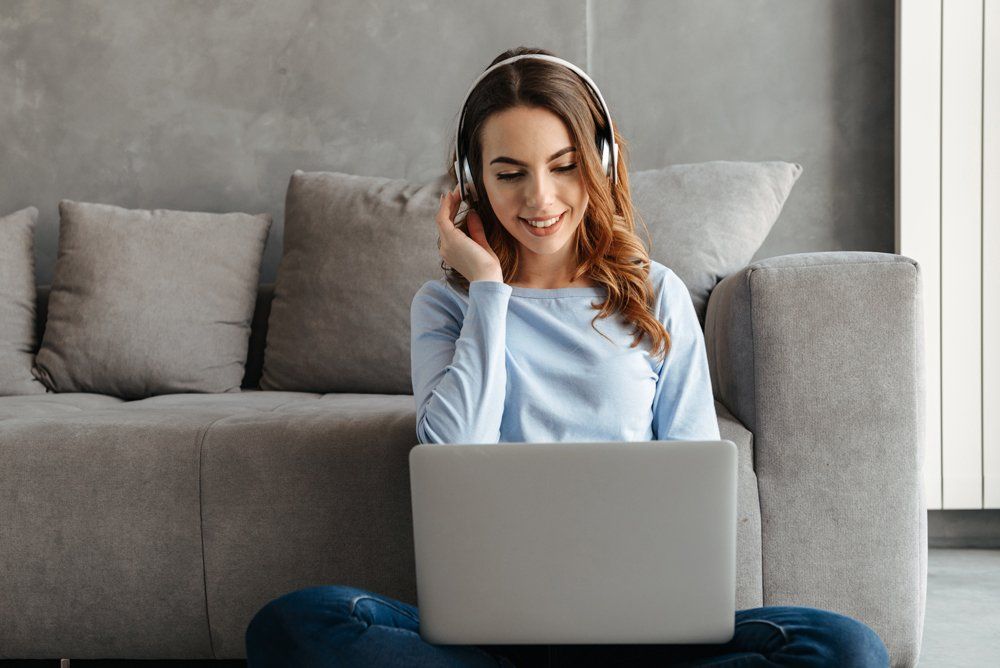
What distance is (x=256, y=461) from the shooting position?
50.9 inches

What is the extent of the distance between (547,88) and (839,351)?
0.55 meters

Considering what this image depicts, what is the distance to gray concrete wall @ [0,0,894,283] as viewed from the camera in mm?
2283

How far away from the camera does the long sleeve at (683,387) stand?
116 centimetres

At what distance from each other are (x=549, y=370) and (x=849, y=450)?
452 millimetres

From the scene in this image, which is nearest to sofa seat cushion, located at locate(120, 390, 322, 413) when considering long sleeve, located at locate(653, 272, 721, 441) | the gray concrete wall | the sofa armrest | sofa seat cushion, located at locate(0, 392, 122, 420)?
sofa seat cushion, located at locate(0, 392, 122, 420)

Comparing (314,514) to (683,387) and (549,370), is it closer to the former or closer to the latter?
(549,370)

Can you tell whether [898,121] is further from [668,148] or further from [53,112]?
[53,112]

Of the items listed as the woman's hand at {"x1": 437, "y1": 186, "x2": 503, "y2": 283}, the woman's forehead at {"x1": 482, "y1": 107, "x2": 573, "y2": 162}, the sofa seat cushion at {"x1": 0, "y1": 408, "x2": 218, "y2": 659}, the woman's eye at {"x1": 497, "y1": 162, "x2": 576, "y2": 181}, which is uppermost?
the woman's forehead at {"x1": 482, "y1": 107, "x2": 573, "y2": 162}

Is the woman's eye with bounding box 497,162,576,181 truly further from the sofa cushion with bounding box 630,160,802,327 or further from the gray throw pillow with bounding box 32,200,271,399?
the gray throw pillow with bounding box 32,200,271,399

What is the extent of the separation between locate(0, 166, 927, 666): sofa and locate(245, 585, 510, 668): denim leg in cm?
32

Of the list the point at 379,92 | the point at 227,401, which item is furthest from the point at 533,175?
the point at 379,92

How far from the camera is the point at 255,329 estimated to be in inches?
85.7

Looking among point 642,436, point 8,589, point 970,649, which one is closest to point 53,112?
point 8,589

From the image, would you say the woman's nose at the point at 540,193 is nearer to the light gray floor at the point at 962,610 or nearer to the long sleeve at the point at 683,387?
the long sleeve at the point at 683,387
